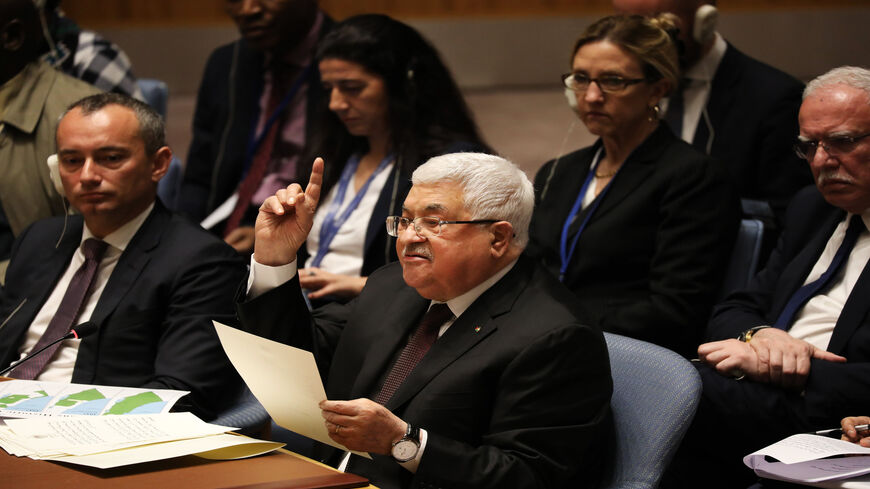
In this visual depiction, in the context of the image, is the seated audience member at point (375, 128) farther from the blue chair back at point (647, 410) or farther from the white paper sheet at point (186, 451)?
the white paper sheet at point (186, 451)

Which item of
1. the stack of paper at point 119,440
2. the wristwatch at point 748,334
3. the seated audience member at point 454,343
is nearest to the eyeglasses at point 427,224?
the seated audience member at point 454,343

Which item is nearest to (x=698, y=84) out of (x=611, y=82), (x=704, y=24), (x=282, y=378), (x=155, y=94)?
(x=704, y=24)

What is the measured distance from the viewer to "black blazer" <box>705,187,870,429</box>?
7.26 ft

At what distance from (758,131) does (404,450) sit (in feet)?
6.00

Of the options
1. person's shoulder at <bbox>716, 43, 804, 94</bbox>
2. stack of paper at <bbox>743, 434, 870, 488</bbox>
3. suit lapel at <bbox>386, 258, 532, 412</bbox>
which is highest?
person's shoulder at <bbox>716, 43, 804, 94</bbox>

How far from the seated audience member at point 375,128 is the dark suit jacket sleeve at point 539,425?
1.34m

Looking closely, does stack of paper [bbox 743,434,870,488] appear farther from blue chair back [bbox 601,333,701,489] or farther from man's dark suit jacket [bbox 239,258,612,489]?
man's dark suit jacket [bbox 239,258,612,489]

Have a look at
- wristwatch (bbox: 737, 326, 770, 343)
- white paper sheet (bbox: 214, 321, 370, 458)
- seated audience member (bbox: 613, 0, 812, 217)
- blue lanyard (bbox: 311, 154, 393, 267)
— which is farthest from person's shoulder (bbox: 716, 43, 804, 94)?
white paper sheet (bbox: 214, 321, 370, 458)

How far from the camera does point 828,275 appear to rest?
98.0 inches

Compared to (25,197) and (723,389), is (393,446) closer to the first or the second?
(723,389)

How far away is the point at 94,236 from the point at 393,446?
128cm

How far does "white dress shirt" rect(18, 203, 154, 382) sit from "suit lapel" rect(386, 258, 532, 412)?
967 mm

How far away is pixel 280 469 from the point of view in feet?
5.67

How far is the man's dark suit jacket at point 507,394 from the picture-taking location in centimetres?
186
